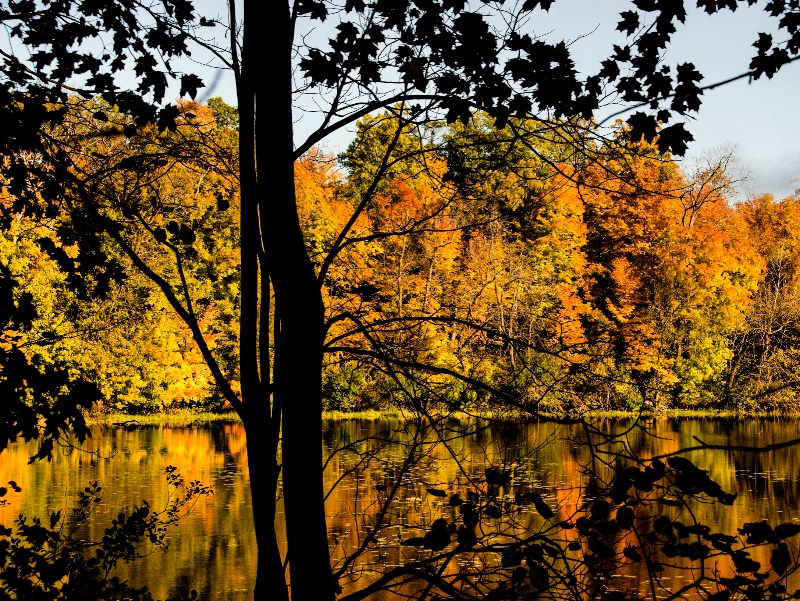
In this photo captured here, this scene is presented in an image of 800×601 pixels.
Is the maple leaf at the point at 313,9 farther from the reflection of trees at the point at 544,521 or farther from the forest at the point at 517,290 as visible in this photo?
the forest at the point at 517,290

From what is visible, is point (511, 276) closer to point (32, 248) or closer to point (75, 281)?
point (32, 248)

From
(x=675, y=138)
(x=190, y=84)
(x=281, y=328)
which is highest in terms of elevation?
(x=190, y=84)

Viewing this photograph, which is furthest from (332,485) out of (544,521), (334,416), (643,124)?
(334,416)

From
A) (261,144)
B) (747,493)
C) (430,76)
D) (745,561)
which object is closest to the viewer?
(745,561)

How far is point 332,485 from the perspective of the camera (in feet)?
26.3

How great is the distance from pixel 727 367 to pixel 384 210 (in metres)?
14.9

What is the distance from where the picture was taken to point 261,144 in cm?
305

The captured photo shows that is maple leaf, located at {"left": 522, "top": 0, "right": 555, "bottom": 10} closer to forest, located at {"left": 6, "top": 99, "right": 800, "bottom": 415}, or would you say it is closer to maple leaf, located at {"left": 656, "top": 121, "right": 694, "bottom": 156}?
maple leaf, located at {"left": 656, "top": 121, "right": 694, "bottom": 156}

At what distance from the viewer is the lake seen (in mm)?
10953

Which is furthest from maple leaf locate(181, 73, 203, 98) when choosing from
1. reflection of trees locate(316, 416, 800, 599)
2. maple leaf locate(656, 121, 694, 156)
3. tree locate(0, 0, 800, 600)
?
maple leaf locate(656, 121, 694, 156)

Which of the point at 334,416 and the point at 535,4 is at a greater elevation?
the point at 535,4

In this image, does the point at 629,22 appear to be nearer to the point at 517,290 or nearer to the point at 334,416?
the point at 517,290

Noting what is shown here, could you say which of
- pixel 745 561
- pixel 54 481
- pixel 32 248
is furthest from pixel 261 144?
pixel 32 248

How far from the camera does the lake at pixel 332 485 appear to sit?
10953 millimetres
